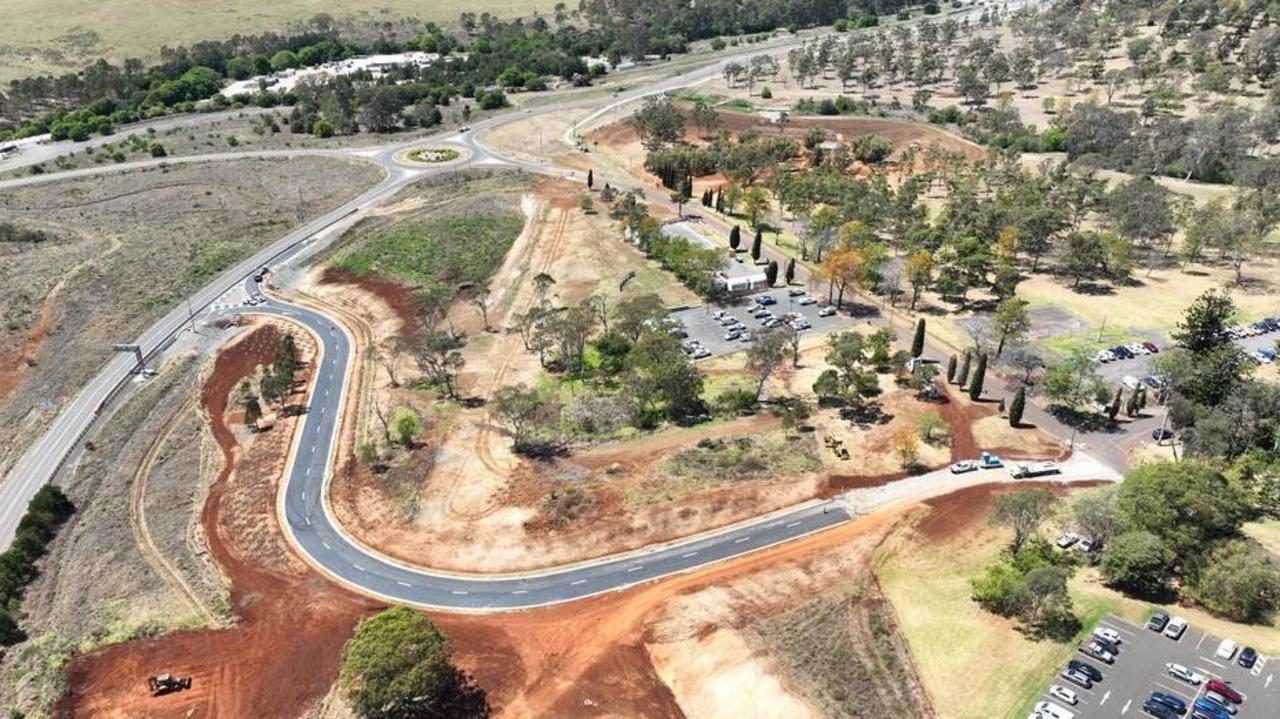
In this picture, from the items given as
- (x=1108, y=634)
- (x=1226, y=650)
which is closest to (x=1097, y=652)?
(x=1108, y=634)

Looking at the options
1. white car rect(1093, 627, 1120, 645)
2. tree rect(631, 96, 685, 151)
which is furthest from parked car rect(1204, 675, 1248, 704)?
tree rect(631, 96, 685, 151)

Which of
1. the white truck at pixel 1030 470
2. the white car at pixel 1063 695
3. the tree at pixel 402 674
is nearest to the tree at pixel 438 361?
the tree at pixel 402 674

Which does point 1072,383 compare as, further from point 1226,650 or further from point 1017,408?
point 1226,650

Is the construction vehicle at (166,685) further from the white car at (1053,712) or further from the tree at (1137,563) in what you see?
the tree at (1137,563)

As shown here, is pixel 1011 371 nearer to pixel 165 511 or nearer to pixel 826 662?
pixel 826 662

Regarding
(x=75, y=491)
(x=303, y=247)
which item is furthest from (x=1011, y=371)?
(x=303, y=247)
